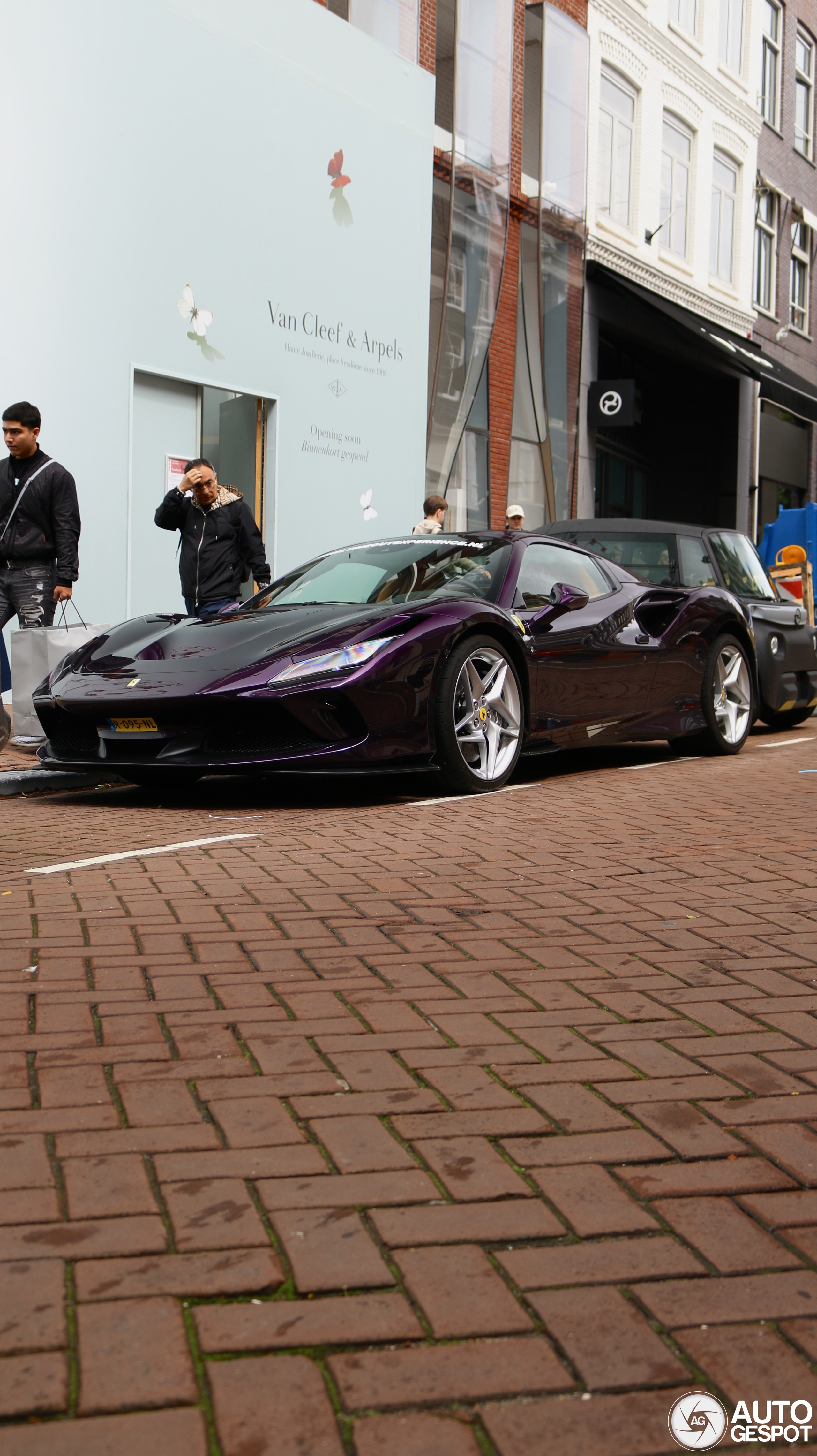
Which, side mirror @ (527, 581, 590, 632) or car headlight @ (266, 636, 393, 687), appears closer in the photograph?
car headlight @ (266, 636, 393, 687)

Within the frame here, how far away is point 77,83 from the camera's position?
11.4m

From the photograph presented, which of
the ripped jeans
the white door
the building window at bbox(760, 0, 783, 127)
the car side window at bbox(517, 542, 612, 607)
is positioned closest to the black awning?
the building window at bbox(760, 0, 783, 127)

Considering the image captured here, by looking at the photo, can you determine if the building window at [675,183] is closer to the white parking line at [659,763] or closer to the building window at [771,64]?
the building window at [771,64]

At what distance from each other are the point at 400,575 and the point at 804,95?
26.3 meters

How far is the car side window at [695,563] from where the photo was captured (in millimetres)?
10086

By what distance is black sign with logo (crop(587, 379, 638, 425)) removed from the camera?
20.5m

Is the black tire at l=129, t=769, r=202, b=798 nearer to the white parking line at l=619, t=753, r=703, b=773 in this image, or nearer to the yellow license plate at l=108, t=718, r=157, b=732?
the yellow license plate at l=108, t=718, r=157, b=732

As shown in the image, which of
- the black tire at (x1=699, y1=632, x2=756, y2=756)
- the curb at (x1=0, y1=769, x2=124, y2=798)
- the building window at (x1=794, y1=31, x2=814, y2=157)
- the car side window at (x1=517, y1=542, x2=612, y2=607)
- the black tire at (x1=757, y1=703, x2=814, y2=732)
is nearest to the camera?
the curb at (x1=0, y1=769, x2=124, y2=798)

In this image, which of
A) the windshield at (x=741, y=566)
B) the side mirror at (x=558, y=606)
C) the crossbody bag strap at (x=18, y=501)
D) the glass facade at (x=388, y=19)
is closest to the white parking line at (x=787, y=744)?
the windshield at (x=741, y=566)

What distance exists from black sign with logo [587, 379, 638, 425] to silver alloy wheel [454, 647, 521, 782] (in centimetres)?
1393

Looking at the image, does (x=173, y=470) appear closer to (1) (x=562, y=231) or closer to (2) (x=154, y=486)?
(2) (x=154, y=486)

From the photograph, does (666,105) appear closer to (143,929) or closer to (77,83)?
(77,83)

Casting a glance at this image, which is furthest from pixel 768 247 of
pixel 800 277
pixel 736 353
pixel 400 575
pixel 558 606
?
pixel 400 575

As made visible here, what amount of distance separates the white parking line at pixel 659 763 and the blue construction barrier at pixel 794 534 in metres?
10.9
